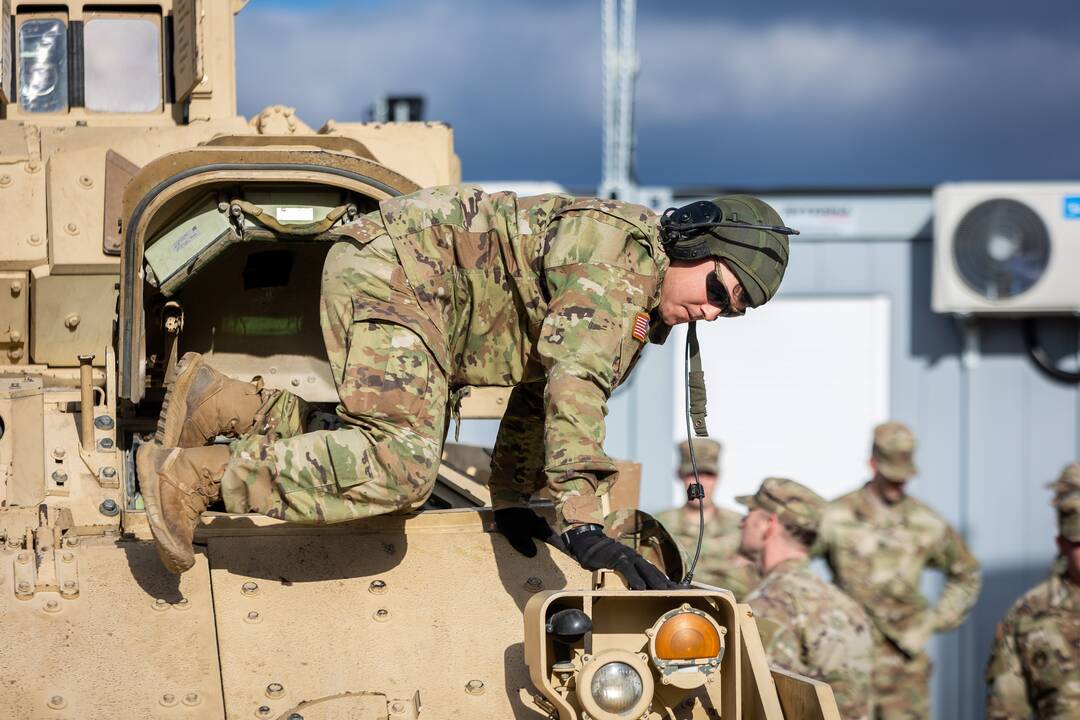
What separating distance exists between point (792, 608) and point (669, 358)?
5340 millimetres

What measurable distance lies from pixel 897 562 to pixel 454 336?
380 cm

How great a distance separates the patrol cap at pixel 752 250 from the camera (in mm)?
4129

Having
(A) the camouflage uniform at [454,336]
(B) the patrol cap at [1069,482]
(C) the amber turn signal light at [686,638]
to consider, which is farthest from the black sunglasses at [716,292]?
(B) the patrol cap at [1069,482]

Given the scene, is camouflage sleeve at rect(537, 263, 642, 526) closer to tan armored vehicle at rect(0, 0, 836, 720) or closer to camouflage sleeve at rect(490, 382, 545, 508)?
tan armored vehicle at rect(0, 0, 836, 720)

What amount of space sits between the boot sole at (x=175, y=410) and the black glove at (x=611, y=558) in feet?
4.76

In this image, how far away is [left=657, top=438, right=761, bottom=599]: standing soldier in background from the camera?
23.3ft

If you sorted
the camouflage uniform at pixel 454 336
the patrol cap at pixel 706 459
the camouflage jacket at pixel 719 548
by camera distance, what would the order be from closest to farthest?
the camouflage uniform at pixel 454 336 → the camouflage jacket at pixel 719 548 → the patrol cap at pixel 706 459

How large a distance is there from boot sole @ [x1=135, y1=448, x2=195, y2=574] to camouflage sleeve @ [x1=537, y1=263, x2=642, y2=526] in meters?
1.01

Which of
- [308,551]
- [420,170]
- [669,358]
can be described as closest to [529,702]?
[308,551]

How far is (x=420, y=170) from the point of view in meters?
6.68

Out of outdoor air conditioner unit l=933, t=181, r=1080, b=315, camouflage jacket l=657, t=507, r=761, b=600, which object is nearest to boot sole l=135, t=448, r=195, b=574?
camouflage jacket l=657, t=507, r=761, b=600

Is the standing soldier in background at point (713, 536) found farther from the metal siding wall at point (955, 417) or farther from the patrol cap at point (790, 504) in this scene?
the metal siding wall at point (955, 417)

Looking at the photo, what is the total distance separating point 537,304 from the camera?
425 centimetres

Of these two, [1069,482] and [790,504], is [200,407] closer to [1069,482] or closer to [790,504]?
[790,504]
